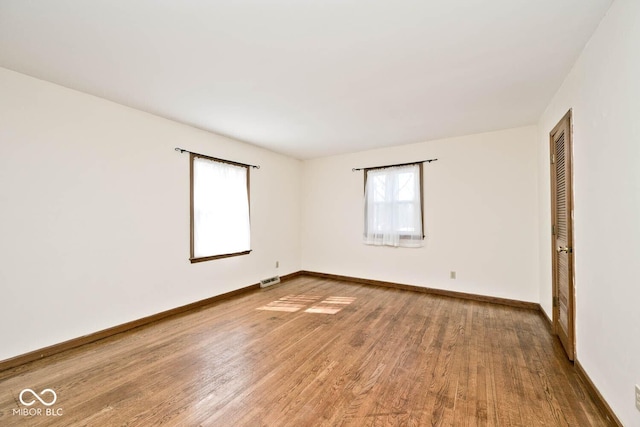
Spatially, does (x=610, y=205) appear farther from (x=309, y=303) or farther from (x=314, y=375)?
(x=309, y=303)

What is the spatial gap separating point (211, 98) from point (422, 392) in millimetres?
3197

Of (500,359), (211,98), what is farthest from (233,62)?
(500,359)

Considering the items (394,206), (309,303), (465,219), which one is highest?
(394,206)

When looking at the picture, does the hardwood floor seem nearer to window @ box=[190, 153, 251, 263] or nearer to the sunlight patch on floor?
the sunlight patch on floor

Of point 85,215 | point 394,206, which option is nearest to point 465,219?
point 394,206

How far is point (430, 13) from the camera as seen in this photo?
161 centimetres

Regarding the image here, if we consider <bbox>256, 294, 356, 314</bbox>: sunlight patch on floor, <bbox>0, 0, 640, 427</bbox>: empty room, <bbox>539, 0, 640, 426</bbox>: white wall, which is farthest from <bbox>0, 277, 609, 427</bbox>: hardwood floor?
<bbox>539, 0, 640, 426</bbox>: white wall

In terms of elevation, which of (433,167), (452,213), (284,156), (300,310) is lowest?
(300,310)

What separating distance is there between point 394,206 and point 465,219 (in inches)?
43.3

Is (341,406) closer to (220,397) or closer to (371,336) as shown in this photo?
(220,397)

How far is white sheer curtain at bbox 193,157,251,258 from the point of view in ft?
12.1

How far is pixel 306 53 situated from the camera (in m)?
2.00

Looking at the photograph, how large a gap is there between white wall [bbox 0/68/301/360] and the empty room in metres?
0.02

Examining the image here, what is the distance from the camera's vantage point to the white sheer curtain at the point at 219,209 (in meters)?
3.70
